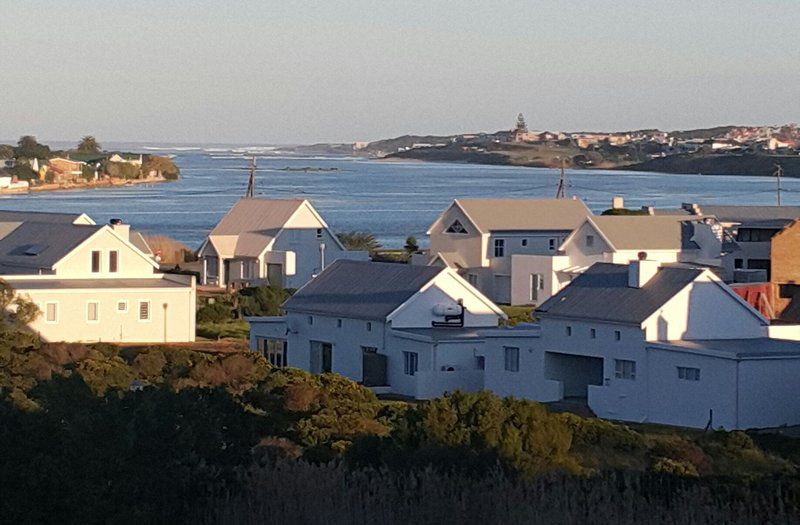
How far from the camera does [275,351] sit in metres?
33.2

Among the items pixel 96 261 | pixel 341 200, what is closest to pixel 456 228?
pixel 96 261

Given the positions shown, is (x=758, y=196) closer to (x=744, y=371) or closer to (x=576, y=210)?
(x=576, y=210)

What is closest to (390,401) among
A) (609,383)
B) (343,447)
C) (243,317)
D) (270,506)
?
(609,383)

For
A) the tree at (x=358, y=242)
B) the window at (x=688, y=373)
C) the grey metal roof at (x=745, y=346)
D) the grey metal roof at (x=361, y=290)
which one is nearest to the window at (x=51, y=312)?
the grey metal roof at (x=361, y=290)

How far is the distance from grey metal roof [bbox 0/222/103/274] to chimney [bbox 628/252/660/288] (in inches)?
580

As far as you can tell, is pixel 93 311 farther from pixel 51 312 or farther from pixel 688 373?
pixel 688 373

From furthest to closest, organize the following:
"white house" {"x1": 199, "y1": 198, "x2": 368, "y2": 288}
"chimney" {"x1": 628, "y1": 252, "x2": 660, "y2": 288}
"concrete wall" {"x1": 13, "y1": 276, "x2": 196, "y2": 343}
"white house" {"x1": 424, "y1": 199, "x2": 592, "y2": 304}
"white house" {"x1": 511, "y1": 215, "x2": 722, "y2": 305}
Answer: "white house" {"x1": 199, "y1": 198, "x2": 368, "y2": 288} < "white house" {"x1": 424, "y1": 199, "x2": 592, "y2": 304} < "white house" {"x1": 511, "y1": 215, "x2": 722, "y2": 305} < "concrete wall" {"x1": 13, "y1": 276, "x2": 196, "y2": 343} < "chimney" {"x1": 628, "y1": 252, "x2": 660, "y2": 288}

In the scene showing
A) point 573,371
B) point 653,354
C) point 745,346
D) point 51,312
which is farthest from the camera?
point 51,312

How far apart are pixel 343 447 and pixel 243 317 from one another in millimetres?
23267

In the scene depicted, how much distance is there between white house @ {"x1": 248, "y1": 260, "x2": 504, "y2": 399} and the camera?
29344 mm

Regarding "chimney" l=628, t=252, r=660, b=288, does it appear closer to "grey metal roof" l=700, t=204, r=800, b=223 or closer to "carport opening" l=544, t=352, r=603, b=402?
"carport opening" l=544, t=352, r=603, b=402

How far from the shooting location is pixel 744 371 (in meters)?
25.0

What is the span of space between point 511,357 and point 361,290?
4.67m

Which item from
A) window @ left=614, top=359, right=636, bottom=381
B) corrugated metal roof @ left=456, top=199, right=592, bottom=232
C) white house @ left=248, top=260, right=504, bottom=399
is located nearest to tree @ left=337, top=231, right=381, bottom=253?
corrugated metal roof @ left=456, top=199, right=592, bottom=232
